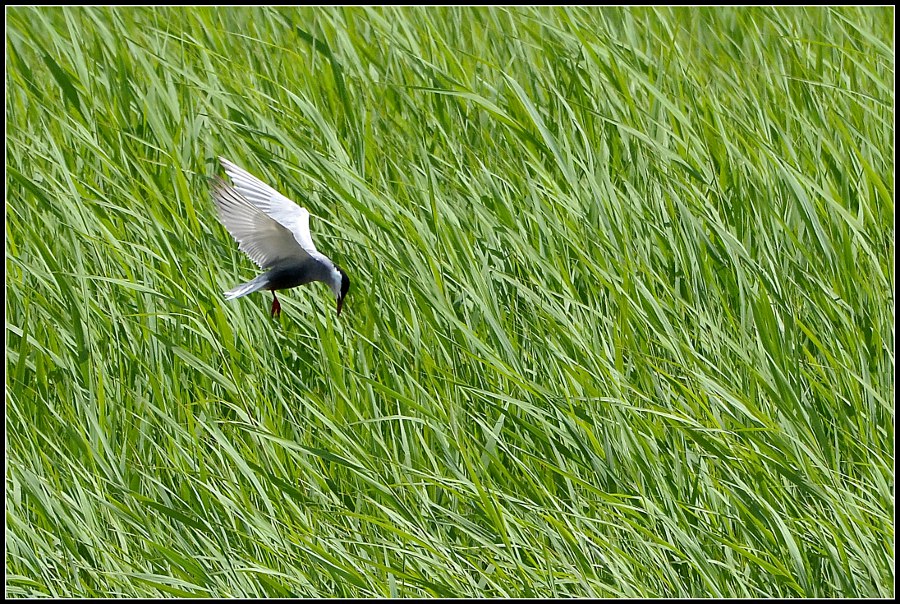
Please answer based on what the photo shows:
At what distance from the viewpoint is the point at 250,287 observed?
2.94 meters

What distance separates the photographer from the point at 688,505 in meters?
2.58

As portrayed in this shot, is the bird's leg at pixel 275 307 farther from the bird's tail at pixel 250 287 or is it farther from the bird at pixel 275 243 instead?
the bird's tail at pixel 250 287

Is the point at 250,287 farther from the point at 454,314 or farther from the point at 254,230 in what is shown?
the point at 454,314

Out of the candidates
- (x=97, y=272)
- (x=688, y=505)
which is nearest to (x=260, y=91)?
(x=97, y=272)

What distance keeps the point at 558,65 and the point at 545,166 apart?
498 mm

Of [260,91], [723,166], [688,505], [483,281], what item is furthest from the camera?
[260,91]

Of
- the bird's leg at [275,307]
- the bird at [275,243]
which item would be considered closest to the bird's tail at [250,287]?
the bird at [275,243]

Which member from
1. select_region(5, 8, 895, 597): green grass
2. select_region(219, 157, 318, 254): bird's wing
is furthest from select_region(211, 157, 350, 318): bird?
select_region(5, 8, 895, 597): green grass

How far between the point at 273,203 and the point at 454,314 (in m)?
0.70

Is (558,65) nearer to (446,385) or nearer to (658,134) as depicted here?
(658,134)

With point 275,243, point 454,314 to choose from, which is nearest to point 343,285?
point 275,243

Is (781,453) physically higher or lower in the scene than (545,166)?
lower

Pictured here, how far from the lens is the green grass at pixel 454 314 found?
256 centimetres

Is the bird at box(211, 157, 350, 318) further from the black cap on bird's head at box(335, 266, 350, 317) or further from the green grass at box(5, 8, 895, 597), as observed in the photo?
the green grass at box(5, 8, 895, 597)
